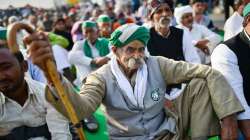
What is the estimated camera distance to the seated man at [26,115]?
3.10m

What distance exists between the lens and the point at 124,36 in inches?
149

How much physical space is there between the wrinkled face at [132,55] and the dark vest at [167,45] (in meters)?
2.08

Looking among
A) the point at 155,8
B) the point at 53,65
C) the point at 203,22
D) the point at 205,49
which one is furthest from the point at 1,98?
the point at 203,22

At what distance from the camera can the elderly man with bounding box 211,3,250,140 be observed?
12.6 ft

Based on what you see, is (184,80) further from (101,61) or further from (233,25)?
(101,61)

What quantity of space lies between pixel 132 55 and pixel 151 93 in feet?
1.01

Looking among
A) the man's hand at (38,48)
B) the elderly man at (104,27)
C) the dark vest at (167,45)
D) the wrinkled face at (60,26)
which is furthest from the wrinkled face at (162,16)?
the wrinkled face at (60,26)

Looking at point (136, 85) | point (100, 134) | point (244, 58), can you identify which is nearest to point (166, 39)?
point (100, 134)

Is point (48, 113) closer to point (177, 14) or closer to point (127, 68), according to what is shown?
point (127, 68)

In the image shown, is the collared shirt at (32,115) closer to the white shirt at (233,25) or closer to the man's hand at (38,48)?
the man's hand at (38,48)

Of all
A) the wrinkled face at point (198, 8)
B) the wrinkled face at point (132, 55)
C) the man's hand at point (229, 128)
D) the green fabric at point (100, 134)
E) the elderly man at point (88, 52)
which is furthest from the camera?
the wrinkled face at point (198, 8)

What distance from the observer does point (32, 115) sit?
315 cm

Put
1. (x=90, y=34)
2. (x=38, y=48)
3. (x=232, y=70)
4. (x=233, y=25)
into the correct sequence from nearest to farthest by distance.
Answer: (x=38, y=48), (x=232, y=70), (x=233, y=25), (x=90, y=34)

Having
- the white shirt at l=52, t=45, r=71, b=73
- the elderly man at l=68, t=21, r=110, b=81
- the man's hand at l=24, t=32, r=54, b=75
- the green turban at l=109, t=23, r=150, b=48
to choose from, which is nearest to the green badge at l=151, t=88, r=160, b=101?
the green turban at l=109, t=23, r=150, b=48
